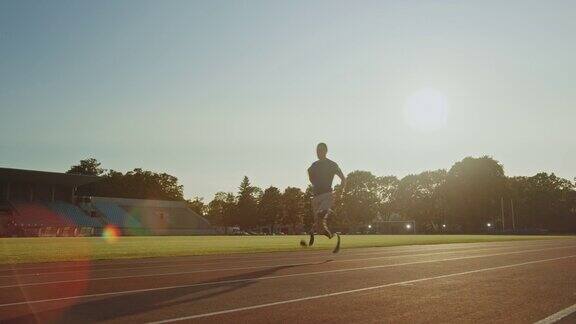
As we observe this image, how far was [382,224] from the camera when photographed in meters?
122

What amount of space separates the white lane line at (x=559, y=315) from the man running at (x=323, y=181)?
7.57m

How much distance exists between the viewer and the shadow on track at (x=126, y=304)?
4.37 m

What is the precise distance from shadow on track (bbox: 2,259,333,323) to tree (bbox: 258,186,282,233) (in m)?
134

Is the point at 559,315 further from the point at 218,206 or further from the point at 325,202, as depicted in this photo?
the point at 218,206

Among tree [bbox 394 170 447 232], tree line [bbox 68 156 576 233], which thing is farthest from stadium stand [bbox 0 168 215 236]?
tree [bbox 394 170 447 232]

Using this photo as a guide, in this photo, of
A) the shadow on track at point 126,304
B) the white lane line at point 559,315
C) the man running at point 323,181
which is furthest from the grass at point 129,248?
the white lane line at point 559,315

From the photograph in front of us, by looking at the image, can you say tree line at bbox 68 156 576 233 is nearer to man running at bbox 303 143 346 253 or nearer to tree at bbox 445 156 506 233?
tree at bbox 445 156 506 233

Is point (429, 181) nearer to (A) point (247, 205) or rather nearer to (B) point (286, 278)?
(A) point (247, 205)

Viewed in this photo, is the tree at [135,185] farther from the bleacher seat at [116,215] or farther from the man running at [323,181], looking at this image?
the man running at [323,181]

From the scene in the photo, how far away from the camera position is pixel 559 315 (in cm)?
451

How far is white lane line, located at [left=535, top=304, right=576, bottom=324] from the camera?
422cm

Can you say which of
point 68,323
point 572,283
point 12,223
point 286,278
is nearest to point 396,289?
point 286,278

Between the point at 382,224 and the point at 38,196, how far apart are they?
257 feet

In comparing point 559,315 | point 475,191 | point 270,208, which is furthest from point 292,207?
point 559,315
